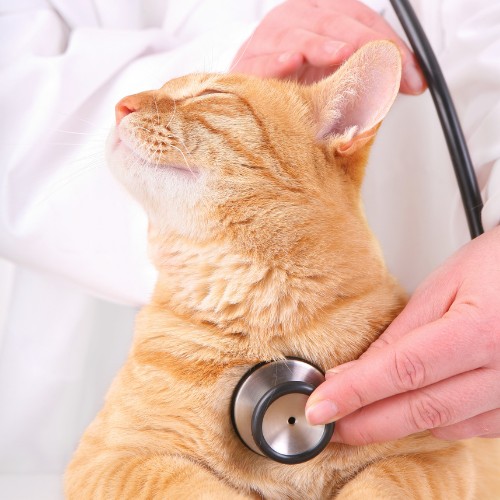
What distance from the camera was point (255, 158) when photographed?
95cm

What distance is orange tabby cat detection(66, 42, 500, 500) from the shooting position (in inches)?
32.8

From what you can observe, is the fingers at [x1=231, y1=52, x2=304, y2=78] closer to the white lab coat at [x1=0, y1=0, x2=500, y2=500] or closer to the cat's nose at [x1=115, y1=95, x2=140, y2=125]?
the white lab coat at [x1=0, y1=0, x2=500, y2=500]

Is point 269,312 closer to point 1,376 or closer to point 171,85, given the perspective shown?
point 171,85

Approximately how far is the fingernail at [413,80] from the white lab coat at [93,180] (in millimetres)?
125

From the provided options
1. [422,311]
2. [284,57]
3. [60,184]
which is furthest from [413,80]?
[60,184]

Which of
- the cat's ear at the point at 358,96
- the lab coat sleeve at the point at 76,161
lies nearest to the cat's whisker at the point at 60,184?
the lab coat sleeve at the point at 76,161

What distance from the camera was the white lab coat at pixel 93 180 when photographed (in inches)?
48.6

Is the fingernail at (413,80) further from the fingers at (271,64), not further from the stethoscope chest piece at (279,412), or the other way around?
the stethoscope chest piece at (279,412)

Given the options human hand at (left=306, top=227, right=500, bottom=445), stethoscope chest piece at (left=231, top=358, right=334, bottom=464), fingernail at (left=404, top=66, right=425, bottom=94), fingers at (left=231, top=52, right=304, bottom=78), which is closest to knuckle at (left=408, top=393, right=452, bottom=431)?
human hand at (left=306, top=227, right=500, bottom=445)

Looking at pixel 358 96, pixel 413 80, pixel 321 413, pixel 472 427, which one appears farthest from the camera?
pixel 413 80

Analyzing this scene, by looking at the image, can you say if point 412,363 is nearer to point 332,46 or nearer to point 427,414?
point 427,414

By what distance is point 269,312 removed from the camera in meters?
0.89

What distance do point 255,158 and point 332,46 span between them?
1.10 ft

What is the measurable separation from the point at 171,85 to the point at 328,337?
0.49 metres
